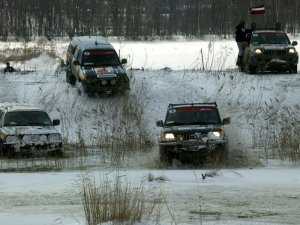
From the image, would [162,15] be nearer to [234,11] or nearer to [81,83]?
[234,11]

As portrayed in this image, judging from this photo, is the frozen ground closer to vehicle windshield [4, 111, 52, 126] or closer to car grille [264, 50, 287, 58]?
vehicle windshield [4, 111, 52, 126]

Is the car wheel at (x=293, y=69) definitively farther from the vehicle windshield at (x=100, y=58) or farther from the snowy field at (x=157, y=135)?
the vehicle windshield at (x=100, y=58)

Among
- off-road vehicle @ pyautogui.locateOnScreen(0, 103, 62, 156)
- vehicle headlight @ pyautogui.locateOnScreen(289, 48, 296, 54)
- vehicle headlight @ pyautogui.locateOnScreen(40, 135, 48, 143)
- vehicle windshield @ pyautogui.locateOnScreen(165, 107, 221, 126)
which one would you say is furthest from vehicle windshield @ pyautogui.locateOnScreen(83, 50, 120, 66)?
vehicle windshield @ pyautogui.locateOnScreen(165, 107, 221, 126)

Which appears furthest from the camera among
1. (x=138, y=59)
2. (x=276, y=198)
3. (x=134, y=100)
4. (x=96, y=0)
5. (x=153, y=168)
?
(x=96, y=0)

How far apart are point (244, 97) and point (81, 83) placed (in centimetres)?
594

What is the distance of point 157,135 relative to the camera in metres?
23.2

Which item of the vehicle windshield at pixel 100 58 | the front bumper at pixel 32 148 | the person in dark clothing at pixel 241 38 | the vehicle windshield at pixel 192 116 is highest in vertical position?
the person in dark clothing at pixel 241 38

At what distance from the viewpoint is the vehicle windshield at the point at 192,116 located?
1775 cm

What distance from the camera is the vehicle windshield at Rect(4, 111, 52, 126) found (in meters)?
19.7

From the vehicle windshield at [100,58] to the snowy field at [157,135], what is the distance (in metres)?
1.17

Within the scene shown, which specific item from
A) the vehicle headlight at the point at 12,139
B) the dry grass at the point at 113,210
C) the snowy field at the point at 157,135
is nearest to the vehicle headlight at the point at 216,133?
the snowy field at the point at 157,135

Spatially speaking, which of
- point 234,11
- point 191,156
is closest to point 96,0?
point 234,11

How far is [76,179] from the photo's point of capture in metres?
12.8

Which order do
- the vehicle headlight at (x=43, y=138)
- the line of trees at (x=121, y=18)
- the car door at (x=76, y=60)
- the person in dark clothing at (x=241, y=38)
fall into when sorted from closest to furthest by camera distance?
the vehicle headlight at (x=43, y=138) → the car door at (x=76, y=60) → the person in dark clothing at (x=241, y=38) → the line of trees at (x=121, y=18)
